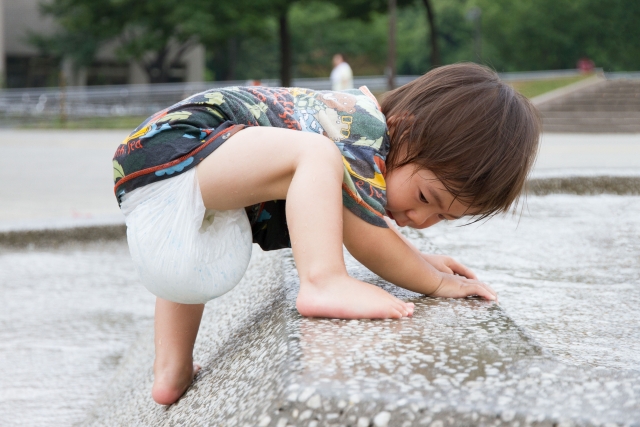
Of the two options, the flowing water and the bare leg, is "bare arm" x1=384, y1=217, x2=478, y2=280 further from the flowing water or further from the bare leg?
the bare leg

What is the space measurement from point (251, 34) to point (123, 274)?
87.2 ft

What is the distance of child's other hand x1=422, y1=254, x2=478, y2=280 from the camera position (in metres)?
1.98

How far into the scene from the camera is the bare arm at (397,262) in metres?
1.69

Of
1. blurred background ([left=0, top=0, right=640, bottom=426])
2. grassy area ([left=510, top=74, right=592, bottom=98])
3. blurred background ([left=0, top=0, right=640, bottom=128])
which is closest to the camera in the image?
blurred background ([left=0, top=0, right=640, bottom=426])

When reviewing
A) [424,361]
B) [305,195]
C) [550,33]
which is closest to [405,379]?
[424,361]

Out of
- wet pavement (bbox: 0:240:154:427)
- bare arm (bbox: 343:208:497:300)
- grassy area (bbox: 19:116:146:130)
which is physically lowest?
grassy area (bbox: 19:116:146:130)

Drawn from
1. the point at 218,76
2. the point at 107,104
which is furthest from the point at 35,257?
the point at 218,76

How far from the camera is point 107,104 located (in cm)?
2225

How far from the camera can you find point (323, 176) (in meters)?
1.58

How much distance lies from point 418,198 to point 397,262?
167 mm

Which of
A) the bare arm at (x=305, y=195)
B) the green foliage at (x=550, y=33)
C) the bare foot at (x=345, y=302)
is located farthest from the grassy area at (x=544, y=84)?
the bare foot at (x=345, y=302)

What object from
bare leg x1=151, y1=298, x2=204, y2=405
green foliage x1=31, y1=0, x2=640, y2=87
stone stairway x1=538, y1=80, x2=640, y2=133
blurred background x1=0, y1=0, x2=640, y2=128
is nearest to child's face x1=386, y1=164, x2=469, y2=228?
bare leg x1=151, y1=298, x2=204, y2=405

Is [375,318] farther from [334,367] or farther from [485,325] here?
[334,367]

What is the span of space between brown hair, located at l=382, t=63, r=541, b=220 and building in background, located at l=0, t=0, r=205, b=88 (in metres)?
36.7
